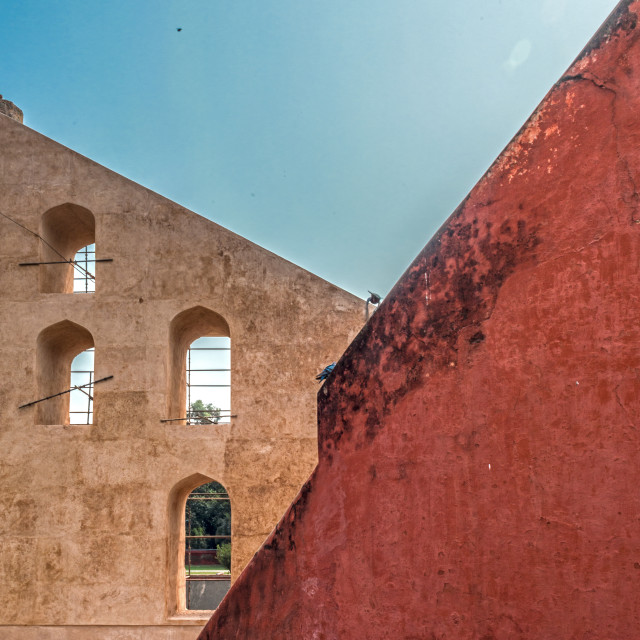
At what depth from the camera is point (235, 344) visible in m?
8.09

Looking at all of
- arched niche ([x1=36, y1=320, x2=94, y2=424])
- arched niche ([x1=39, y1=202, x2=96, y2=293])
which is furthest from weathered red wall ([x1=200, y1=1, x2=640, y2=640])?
arched niche ([x1=39, y1=202, x2=96, y2=293])

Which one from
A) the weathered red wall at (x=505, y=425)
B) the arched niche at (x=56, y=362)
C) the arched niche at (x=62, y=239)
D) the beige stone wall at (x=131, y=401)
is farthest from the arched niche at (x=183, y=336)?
the weathered red wall at (x=505, y=425)

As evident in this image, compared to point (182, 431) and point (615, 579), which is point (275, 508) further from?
point (615, 579)

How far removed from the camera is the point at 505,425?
2012 mm

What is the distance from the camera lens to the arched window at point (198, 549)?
7836 millimetres

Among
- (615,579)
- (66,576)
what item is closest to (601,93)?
(615,579)

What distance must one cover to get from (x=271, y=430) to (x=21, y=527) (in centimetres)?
322

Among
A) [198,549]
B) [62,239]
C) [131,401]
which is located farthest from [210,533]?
[131,401]

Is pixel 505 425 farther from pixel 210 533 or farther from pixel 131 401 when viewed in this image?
pixel 210 533

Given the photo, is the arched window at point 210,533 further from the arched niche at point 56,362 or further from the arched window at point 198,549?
the arched niche at point 56,362

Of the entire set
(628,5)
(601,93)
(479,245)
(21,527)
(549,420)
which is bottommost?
(21,527)

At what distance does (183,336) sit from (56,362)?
181 centimetres

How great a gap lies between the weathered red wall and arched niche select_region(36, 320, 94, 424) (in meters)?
6.74

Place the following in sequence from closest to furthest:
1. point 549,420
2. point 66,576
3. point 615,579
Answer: point 615,579 < point 549,420 < point 66,576
